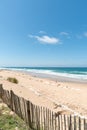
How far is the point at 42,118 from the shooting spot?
6.20 m

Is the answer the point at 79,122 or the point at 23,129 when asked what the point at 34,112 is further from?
the point at 79,122

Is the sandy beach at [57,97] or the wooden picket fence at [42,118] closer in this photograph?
the wooden picket fence at [42,118]

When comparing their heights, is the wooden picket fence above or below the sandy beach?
above

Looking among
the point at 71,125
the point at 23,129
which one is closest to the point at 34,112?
the point at 23,129

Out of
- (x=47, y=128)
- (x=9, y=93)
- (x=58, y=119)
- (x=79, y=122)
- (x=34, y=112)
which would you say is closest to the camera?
Result: (x=79, y=122)

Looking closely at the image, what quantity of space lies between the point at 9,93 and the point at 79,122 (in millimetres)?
5641

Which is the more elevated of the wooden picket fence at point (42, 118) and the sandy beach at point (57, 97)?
the wooden picket fence at point (42, 118)

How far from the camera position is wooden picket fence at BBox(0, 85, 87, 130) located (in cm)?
475

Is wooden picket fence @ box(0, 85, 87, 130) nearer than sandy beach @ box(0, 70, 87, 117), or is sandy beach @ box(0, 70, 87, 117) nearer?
wooden picket fence @ box(0, 85, 87, 130)

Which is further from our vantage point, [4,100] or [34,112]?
[4,100]

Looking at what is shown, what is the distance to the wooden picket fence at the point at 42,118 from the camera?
475 centimetres

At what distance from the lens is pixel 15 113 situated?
29.1 ft

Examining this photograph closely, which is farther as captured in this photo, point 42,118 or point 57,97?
point 57,97

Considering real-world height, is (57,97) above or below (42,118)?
below
